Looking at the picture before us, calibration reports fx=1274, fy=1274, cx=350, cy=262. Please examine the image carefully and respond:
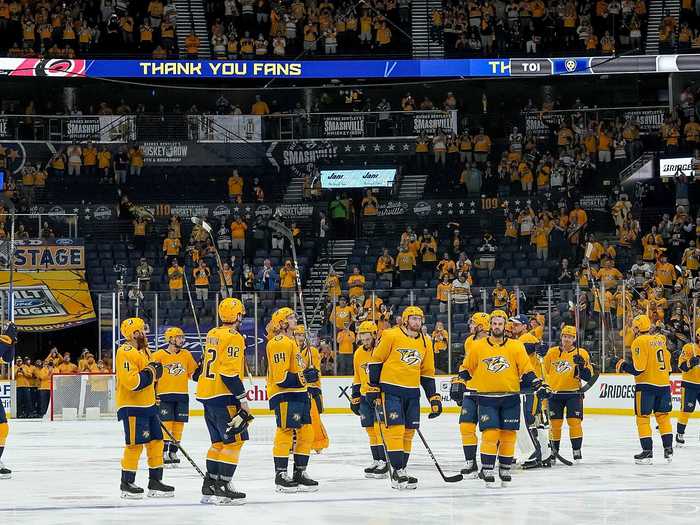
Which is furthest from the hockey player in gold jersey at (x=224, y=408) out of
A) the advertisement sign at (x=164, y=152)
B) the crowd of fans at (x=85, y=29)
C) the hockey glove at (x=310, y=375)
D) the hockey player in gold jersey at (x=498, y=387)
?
the crowd of fans at (x=85, y=29)

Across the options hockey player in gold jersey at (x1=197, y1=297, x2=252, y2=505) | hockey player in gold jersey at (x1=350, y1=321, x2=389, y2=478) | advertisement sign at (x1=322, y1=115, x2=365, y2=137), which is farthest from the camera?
advertisement sign at (x1=322, y1=115, x2=365, y2=137)

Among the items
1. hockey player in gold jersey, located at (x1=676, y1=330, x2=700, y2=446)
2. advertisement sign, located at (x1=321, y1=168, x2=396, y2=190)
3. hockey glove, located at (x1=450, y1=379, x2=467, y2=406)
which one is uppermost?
advertisement sign, located at (x1=321, y1=168, x2=396, y2=190)


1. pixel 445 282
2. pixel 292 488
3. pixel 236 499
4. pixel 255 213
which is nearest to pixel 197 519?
pixel 236 499

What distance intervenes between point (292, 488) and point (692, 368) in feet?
28.2

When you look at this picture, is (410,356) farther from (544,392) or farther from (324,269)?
(324,269)

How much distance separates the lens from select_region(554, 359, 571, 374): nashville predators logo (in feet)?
53.4

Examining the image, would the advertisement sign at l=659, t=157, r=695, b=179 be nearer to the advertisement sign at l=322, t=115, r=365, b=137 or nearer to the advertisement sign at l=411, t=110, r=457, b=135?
the advertisement sign at l=411, t=110, r=457, b=135

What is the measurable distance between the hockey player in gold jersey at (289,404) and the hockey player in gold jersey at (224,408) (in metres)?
1.01

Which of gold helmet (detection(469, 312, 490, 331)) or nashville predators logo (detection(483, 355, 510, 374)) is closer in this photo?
nashville predators logo (detection(483, 355, 510, 374))

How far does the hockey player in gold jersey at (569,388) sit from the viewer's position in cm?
1620

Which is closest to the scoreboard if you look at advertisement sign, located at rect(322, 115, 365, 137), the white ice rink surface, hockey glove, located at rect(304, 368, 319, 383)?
advertisement sign, located at rect(322, 115, 365, 137)

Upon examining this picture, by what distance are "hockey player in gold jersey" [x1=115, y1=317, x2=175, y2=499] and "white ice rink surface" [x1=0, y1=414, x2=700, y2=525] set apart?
0.43 meters

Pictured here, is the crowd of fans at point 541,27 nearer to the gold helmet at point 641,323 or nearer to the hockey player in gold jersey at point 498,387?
the gold helmet at point 641,323

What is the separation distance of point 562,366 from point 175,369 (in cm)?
493
